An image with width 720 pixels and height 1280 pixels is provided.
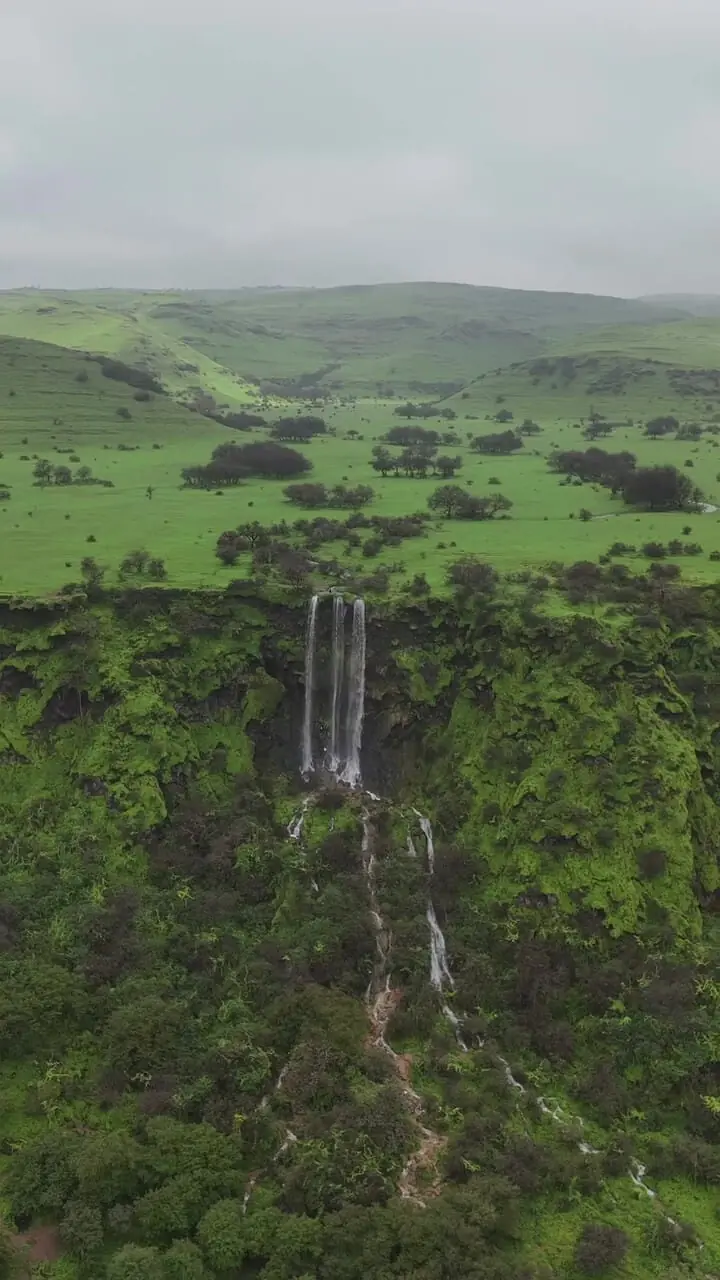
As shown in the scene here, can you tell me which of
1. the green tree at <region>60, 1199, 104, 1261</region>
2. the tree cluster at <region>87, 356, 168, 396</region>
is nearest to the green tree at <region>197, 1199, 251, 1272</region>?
the green tree at <region>60, 1199, 104, 1261</region>

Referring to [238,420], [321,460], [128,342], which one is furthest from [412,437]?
[128,342]

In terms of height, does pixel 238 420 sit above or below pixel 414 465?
above

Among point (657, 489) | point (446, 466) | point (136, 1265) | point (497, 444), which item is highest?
point (497, 444)

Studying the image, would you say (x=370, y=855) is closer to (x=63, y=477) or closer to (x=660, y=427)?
(x=63, y=477)

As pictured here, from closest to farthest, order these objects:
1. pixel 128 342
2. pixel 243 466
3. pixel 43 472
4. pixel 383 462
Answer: pixel 43 472 → pixel 243 466 → pixel 383 462 → pixel 128 342

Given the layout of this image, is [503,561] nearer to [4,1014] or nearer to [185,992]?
[185,992]

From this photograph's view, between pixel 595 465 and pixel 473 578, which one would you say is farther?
pixel 595 465
